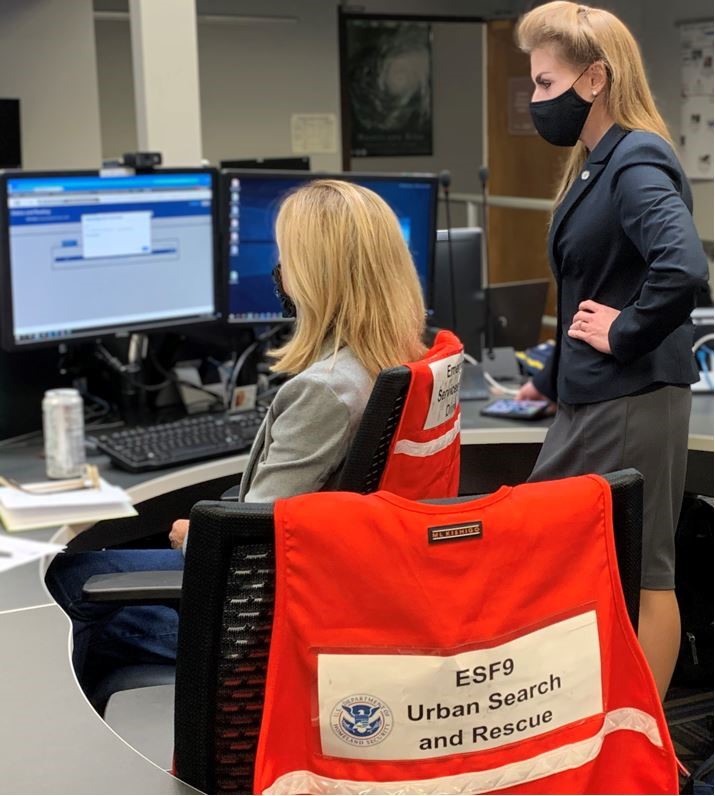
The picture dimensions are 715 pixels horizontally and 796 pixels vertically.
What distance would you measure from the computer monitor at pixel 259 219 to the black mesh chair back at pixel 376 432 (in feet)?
3.71

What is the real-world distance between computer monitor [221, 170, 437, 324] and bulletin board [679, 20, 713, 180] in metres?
3.62

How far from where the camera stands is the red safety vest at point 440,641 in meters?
1.04

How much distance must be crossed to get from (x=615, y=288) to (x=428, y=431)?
2.11 feet

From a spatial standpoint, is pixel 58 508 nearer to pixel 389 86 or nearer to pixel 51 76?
pixel 51 76

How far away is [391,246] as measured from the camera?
1.64 metres

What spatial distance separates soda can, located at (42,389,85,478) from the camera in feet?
6.67

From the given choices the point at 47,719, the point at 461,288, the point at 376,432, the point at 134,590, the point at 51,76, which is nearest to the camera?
the point at 47,719

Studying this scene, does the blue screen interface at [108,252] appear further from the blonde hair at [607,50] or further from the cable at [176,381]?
the blonde hair at [607,50]

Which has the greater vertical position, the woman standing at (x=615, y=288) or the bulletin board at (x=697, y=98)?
the bulletin board at (x=697, y=98)

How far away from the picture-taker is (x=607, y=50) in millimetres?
1947

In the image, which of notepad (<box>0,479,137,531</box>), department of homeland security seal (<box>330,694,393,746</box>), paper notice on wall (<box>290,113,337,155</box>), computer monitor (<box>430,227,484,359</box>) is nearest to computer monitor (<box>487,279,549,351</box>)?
computer monitor (<box>430,227,484,359</box>)

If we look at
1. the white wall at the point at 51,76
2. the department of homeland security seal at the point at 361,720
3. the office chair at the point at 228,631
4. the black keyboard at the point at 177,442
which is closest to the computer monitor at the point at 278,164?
the white wall at the point at 51,76

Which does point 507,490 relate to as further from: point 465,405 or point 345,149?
point 345,149

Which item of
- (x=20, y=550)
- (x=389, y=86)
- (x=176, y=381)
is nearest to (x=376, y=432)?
(x=20, y=550)
